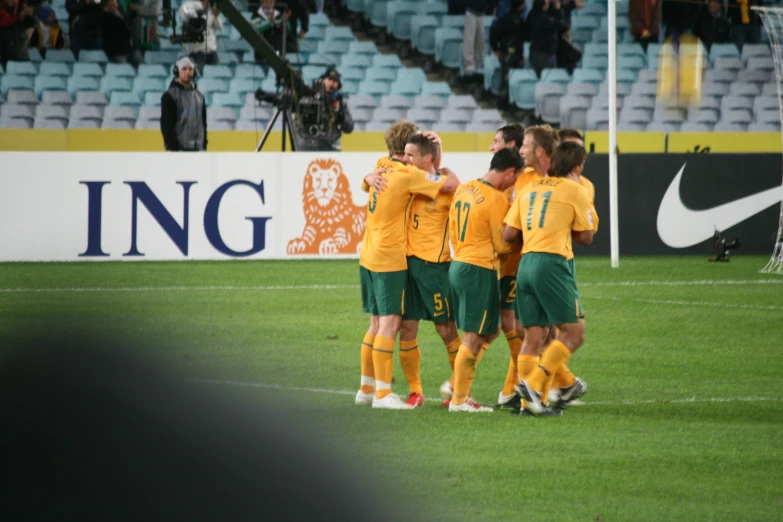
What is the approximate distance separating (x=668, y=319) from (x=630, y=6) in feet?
45.8

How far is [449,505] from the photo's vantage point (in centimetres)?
490

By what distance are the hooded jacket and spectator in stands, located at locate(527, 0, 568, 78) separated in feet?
25.1

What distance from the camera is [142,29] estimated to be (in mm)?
22141

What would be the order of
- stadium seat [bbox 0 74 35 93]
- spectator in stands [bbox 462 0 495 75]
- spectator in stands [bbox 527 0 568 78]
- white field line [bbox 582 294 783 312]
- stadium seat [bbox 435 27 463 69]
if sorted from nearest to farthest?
white field line [bbox 582 294 783 312]
stadium seat [bbox 0 74 35 93]
spectator in stands [bbox 527 0 568 78]
spectator in stands [bbox 462 0 495 75]
stadium seat [bbox 435 27 463 69]

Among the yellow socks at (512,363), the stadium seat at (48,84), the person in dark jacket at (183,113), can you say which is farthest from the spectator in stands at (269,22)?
the yellow socks at (512,363)

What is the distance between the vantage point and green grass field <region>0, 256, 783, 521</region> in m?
4.91

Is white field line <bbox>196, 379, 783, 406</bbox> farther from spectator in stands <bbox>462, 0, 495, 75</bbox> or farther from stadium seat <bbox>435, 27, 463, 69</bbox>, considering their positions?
stadium seat <bbox>435, 27, 463, 69</bbox>

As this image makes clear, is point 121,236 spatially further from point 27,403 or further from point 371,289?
point 27,403

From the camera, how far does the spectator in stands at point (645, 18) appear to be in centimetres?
2388

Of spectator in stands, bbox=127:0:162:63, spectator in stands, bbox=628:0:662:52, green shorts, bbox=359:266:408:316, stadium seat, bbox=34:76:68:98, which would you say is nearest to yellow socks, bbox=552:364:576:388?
green shorts, bbox=359:266:408:316

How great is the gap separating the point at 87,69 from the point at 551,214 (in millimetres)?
16458

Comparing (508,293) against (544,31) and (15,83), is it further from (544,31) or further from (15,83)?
(544,31)

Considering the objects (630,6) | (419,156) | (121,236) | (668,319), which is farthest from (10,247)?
(630,6)

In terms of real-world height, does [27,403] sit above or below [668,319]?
above
